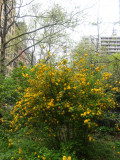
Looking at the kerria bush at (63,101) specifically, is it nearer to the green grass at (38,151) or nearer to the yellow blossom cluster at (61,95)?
the yellow blossom cluster at (61,95)

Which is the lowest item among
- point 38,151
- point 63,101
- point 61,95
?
point 38,151

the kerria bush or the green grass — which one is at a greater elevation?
the kerria bush

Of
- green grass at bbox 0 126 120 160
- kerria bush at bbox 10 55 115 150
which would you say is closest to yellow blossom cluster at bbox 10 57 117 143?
kerria bush at bbox 10 55 115 150

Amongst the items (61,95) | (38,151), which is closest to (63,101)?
(61,95)

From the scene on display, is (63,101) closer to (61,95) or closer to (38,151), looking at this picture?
(61,95)

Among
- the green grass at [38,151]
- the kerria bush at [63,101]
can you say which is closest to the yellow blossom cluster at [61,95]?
the kerria bush at [63,101]

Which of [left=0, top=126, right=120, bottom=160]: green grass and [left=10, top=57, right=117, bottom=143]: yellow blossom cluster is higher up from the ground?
[left=10, top=57, right=117, bottom=143]: yellow blossom cluster

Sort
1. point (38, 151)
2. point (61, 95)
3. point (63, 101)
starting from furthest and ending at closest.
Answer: point (38, 151) → point (63, 101) → point (61, 95)

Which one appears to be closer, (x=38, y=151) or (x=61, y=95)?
(x=61, y=95)

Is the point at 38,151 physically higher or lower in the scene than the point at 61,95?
lower

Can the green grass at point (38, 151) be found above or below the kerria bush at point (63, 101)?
below

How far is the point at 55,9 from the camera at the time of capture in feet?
32.6

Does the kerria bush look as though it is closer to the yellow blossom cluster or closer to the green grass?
the yellow blossom cluster

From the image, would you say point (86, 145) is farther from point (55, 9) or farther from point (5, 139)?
point (55, 9)
